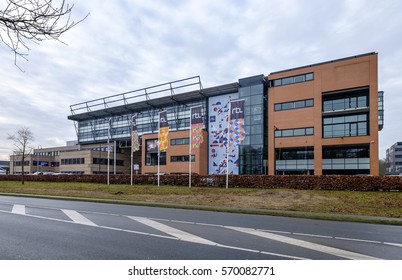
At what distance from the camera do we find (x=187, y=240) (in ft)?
24.6

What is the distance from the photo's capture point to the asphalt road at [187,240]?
6.20 m

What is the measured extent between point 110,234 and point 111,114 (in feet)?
224

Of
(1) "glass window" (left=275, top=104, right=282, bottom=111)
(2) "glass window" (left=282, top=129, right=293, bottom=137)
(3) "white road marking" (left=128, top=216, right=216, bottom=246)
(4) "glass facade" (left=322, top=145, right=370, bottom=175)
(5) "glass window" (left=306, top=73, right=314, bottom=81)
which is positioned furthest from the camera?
(1) "glass window" (left=275, top=104, right=282, bottom=111)

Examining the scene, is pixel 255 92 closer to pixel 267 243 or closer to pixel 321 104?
pixel 321 104

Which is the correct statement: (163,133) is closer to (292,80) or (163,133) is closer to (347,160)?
(292,80)

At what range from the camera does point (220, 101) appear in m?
55.6

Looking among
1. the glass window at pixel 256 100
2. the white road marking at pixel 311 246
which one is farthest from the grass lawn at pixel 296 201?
the glass window at pixel 256 100

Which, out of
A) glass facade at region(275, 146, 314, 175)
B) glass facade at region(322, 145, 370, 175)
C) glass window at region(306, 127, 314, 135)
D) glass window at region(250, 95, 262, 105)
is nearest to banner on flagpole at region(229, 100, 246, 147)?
glass window at region(306, 127, 314, 135)

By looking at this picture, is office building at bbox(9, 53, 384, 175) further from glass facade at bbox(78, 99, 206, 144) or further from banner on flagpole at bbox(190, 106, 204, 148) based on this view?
banner on flagpole at bbox(190, 106, 204, 148)

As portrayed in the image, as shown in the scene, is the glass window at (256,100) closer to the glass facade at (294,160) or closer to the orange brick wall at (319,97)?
the orange brick wall at (319,97)

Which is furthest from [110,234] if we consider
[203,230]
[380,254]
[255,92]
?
[255,92]

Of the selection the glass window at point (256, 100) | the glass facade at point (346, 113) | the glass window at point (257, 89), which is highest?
the glass window at point (257, 89)

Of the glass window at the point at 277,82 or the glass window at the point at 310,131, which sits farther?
the glass window at the point at 277,82

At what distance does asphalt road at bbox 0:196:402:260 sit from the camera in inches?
244
